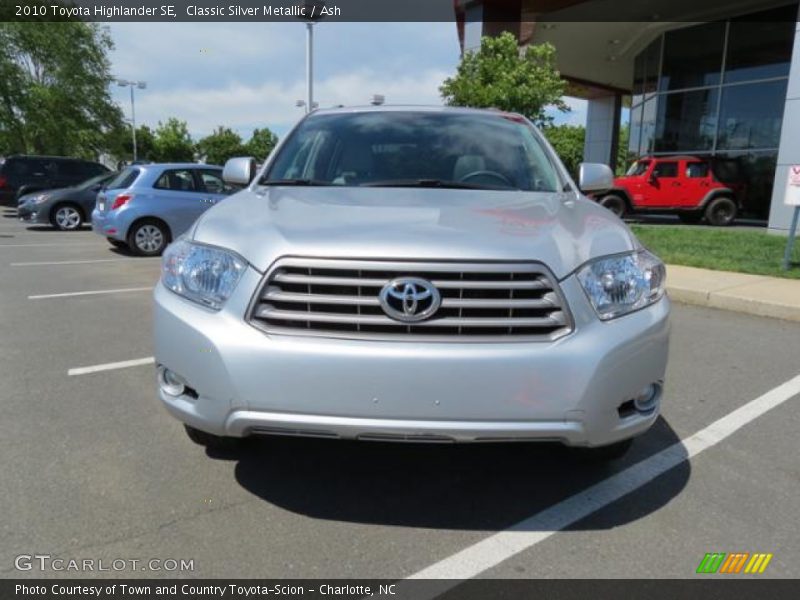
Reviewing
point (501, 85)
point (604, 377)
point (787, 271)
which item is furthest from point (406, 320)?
point (501, 85)

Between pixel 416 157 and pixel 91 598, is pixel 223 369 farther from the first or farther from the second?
pixel 416 157

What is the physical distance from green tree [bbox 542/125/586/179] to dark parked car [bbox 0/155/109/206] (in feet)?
43.6

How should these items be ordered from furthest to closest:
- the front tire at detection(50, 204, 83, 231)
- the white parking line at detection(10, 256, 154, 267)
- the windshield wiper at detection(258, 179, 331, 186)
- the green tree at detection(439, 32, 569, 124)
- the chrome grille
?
the front tire at detection(50, 204, 83, 231) < the green tree at detection(439, 32, 569, 124) < the white parking line at detection(10, 256, 154, 267) < the windshield wiper at detection(258, 179, 331, 186) < the chrome grille

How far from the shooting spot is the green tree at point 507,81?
14430 mm

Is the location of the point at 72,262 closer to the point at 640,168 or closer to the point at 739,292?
the point at 739,292

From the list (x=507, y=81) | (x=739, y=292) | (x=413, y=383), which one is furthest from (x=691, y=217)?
(x=413, y=383)

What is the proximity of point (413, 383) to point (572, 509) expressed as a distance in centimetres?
105

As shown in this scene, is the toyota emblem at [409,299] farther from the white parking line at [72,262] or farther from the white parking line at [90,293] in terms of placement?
the white parking line at [72,262]

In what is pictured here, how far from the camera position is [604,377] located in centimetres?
226

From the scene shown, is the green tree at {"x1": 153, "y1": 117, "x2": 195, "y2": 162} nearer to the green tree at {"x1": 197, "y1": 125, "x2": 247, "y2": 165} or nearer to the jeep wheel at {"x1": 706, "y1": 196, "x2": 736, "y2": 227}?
the green tree at {"x1": 197, "y1": 125, "x2": 247, "y2": 165}

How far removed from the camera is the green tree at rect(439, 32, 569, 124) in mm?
14430

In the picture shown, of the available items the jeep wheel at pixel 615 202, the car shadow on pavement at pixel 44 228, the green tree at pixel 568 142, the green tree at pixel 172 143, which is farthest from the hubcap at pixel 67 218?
the green tree at pixel 172 143

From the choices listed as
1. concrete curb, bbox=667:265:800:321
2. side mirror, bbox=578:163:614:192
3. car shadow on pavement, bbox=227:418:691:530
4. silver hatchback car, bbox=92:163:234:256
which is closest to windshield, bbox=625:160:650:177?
concrete curb, bbox=667:265:800:321

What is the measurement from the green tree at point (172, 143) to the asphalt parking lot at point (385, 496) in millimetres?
75253
